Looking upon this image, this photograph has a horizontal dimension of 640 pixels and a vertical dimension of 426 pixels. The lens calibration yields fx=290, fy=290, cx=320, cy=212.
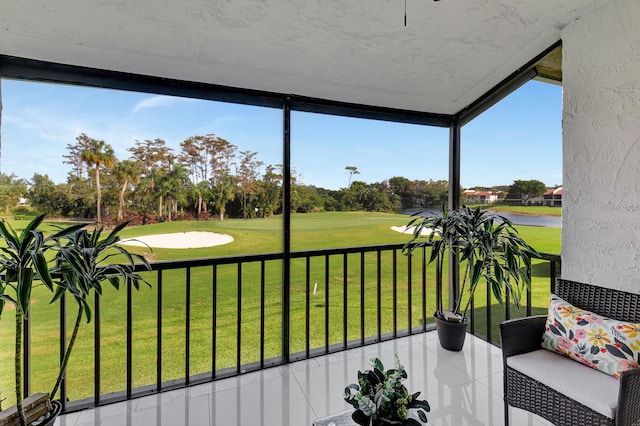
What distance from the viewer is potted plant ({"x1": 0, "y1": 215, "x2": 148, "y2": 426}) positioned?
4.09ft

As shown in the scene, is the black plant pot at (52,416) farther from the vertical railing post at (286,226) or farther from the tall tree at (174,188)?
the vertical railing post at (286,226)

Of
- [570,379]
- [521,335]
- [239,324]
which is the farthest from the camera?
[239,324]

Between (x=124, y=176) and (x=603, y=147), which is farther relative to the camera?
(x=124, y=176)

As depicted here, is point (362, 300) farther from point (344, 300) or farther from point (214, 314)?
point (214, 314)

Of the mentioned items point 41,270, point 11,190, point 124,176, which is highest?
point 124,176

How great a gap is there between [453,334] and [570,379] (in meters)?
1.18

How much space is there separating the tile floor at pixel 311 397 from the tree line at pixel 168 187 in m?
1.27

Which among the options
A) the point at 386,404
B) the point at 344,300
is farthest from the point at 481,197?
the point at 386,404

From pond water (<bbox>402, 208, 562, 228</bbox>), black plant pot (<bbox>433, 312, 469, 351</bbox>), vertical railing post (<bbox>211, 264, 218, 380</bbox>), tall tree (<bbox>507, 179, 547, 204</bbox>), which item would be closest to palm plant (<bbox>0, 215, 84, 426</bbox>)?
vertical railing post (<bbox>211, 264, 218, 380</bbox>)

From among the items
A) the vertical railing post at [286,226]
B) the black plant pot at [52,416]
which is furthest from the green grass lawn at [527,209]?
the black plant pot at [52,416]

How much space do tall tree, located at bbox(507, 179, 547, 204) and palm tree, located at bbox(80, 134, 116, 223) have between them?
343cm

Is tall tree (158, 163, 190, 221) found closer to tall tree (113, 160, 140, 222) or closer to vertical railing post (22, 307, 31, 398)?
tall tree (113, 160, 140, 222)

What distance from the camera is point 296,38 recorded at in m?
2.05

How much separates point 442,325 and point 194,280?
2.24 metres
